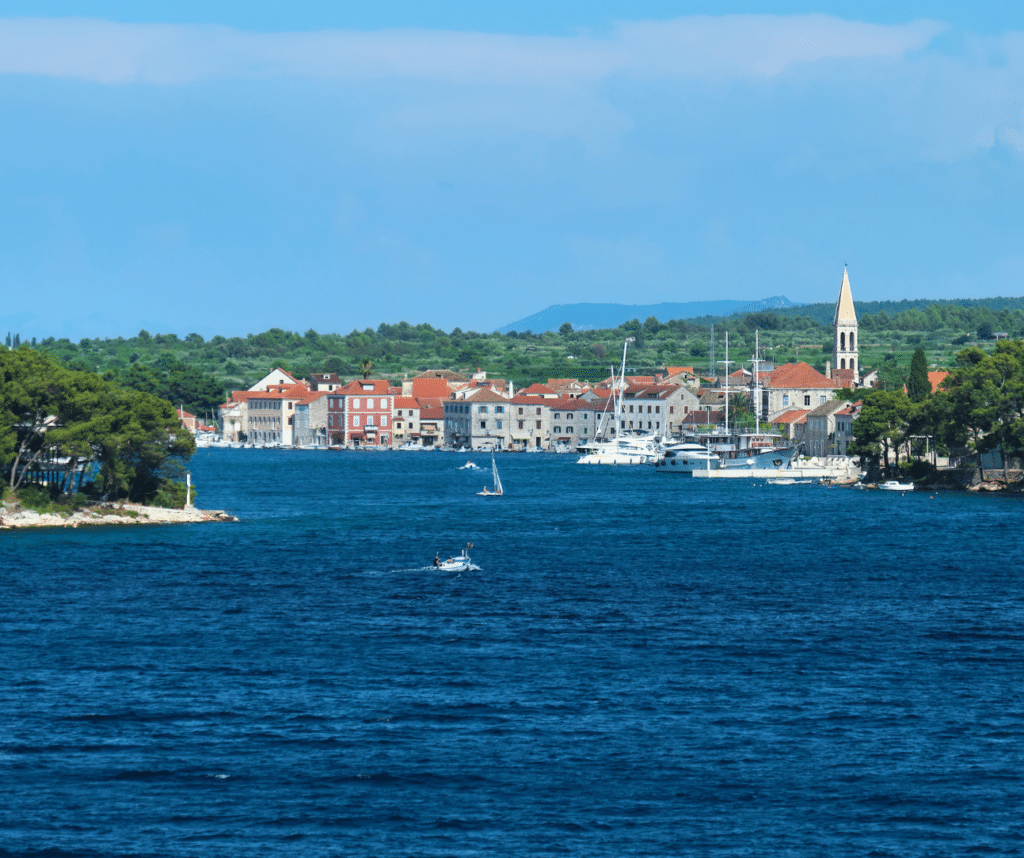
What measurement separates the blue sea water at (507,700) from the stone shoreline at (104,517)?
13.7ft

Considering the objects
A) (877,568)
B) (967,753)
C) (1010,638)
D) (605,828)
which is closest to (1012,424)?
(877,568)

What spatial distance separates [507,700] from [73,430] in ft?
140

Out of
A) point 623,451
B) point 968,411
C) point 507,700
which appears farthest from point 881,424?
point 507,700

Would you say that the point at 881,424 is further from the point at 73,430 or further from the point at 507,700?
the point at 507,700

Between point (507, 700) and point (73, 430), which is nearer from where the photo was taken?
point (507, 700)

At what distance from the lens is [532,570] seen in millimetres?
63656

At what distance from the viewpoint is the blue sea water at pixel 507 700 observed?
27.5 m

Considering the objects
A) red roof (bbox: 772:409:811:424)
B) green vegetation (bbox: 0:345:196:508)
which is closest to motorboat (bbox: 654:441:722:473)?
red roof (bbox: 772:409:811:424)

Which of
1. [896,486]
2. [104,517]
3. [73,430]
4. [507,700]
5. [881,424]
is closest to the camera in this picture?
[507,700]

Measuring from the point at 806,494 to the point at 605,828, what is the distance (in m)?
94.4

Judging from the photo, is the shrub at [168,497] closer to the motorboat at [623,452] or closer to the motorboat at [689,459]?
the motorboat at [689,459]

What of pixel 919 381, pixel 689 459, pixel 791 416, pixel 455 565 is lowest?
pixel 455 565

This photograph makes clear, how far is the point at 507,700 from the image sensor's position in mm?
36875

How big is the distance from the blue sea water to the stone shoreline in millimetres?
4187
